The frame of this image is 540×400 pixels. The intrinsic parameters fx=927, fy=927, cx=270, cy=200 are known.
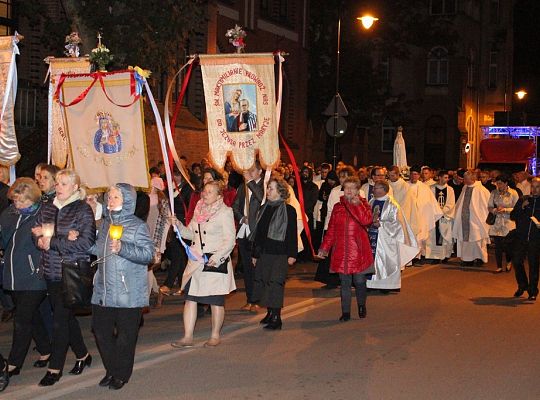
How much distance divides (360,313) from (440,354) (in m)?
2.42

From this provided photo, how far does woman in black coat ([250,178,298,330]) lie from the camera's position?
1132 cm

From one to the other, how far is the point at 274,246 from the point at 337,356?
205cm

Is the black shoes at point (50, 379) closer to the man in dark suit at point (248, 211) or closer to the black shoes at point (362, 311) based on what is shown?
the man in dark suit at point (248, 211)

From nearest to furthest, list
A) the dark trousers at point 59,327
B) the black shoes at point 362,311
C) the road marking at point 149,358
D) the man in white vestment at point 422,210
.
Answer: the road marking at point 149,358, the dark trousers at point 59,327, the black shoes at point 362,311, the man in white vestment at point 422,210

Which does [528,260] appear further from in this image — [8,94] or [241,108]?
[8,94]

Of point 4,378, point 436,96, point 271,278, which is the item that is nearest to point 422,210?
point 271,278

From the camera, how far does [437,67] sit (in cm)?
5384

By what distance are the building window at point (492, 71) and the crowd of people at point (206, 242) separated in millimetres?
43225

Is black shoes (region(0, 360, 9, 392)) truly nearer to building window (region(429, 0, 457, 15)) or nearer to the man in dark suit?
the man in dark suit

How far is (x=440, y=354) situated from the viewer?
392 inches

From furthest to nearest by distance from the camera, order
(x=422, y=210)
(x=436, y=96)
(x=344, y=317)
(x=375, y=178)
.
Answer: (x=436, y=96), (x=422, y=210), (x=375, y=178), (x=344, y=317)

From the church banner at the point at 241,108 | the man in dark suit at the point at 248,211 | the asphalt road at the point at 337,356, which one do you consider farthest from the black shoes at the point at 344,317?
the church banner at the point at 241,108

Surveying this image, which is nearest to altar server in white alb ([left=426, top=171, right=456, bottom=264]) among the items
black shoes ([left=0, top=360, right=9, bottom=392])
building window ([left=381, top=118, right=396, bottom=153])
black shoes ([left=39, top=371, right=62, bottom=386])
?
black shoes ([left=39, top=371, right=62, bottom=386])

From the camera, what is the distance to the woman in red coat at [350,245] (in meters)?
12.0
